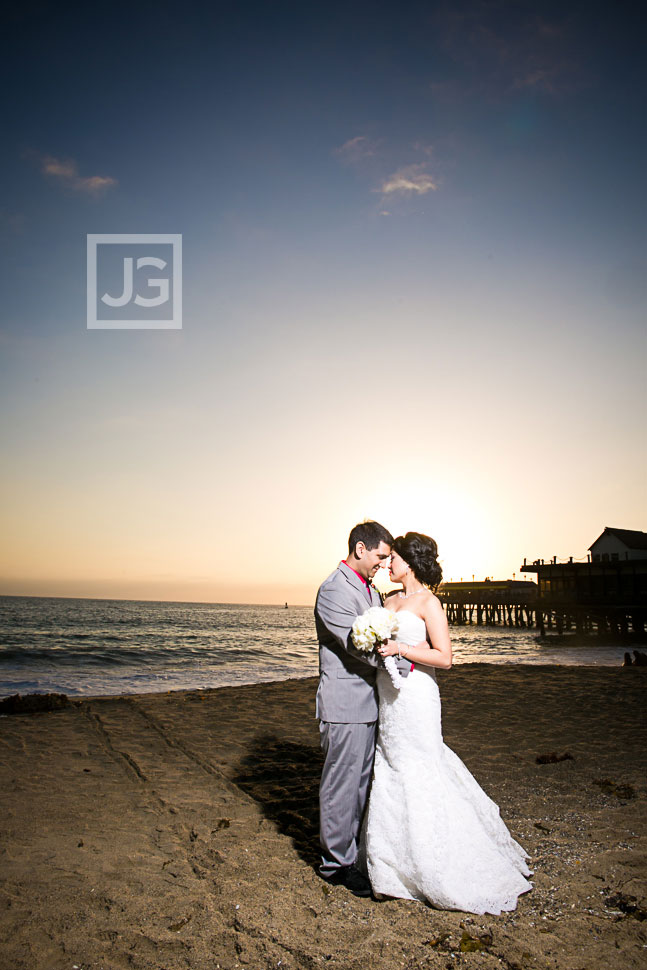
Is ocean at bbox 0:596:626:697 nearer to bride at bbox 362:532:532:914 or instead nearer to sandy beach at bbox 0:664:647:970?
sandy beach at bbox 0:664:647:970

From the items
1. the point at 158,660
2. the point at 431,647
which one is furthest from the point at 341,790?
the point at 158,660

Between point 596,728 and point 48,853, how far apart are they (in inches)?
301

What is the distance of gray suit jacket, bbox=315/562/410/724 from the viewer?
382cm

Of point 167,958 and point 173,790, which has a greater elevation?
point 167,958

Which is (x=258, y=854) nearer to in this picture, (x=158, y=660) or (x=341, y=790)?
(x=341, y=790)

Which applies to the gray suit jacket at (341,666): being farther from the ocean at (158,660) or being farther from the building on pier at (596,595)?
the building on pier at (596,595)

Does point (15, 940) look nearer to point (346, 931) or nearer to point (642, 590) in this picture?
point (346, 931)

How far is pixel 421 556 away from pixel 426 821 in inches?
65.8

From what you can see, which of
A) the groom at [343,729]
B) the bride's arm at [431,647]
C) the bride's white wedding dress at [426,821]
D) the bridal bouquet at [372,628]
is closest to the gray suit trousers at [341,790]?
the groom at [343,729]

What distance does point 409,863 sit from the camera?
3.62m

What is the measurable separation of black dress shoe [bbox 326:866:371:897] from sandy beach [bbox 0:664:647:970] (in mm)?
69

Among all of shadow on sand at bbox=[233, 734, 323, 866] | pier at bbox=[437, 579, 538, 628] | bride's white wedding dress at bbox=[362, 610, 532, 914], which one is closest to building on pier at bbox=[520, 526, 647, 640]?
pier at bbox=[437, 579, 538, 628]

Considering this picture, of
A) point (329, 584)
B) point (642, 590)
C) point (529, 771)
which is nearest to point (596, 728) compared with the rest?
point (529, 771)

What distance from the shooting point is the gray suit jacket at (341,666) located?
3.82 meters
